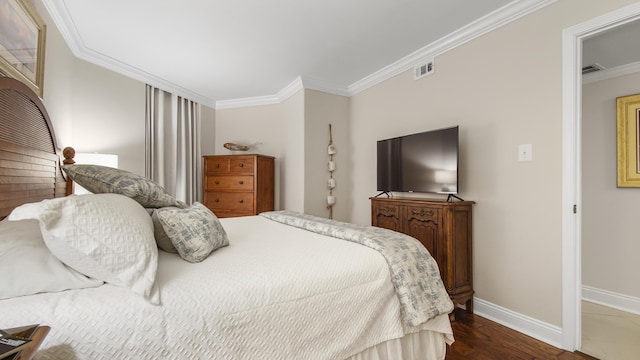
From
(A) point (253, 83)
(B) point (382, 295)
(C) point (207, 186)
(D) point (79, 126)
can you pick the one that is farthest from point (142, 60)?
(B) point (382, 295)

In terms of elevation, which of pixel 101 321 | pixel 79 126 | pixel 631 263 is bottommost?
pixel 631 263

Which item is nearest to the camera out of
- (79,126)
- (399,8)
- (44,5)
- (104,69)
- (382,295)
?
(382,295)

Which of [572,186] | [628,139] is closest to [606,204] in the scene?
[628,139]

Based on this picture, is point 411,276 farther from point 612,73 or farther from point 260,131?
point 260,131

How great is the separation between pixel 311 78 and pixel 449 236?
8.13ft

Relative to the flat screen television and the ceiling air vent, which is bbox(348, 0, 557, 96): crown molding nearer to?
the flat screen television

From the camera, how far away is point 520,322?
202 cm

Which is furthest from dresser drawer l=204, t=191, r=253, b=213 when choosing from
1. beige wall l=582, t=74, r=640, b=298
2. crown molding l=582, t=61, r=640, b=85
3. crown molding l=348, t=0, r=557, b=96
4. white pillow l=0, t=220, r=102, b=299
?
crown molding l=582, t=61, r=640, b=85

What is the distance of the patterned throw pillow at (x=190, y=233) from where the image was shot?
121 centimetres

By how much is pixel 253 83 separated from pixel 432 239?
294 centimetres

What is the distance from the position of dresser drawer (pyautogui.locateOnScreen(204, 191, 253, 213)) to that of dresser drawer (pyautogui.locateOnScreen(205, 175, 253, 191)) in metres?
0.07

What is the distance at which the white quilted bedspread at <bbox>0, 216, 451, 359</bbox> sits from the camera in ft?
2.53

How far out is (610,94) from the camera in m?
2.55

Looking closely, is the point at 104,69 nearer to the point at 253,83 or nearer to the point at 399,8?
the point at 253,83
